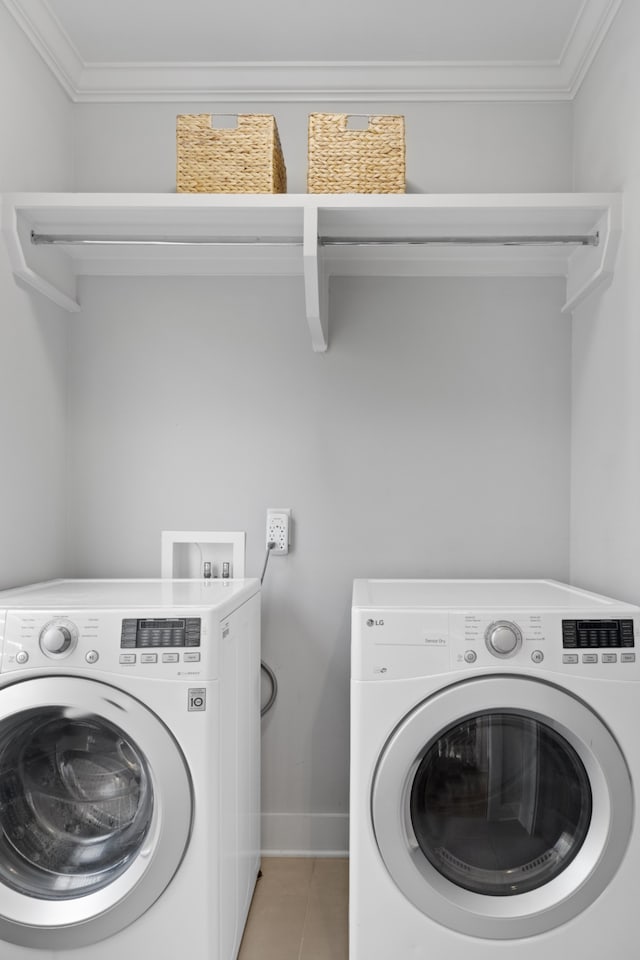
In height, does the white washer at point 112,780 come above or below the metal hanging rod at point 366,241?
below

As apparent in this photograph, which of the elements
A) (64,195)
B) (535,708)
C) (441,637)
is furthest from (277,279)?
(535,708)

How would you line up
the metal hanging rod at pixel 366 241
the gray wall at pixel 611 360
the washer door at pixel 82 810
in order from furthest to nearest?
the metal hanging rod at pixel 366 241 < the gray wall at pixel 611 360 < the washer door at pixel 82 810

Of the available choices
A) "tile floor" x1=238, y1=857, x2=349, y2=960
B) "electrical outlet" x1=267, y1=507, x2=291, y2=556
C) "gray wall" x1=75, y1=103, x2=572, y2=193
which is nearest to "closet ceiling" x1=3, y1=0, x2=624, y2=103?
"gray wall" x1=75, y1=103, x2=572, y2=193

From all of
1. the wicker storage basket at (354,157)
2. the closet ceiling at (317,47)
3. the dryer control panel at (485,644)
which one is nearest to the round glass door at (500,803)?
the dryer control panel at (485,644)

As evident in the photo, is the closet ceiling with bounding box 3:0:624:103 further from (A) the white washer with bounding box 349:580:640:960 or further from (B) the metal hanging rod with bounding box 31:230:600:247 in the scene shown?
(A) the white washer with bounding box 349:580:640:960

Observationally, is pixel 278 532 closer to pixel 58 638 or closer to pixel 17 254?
pixel 58 638

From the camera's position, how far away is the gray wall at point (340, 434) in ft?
7.23

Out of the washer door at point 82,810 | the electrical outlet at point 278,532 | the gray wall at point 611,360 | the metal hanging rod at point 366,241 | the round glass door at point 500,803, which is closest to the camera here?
the washer door at point 82,810

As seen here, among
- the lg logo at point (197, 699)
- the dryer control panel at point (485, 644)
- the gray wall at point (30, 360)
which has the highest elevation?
the gray wall at point (30, 360)

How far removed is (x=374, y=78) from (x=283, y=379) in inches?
38.3

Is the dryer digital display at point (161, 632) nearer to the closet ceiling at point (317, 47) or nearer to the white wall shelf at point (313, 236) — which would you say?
the white wall shelf at point (313, 236)

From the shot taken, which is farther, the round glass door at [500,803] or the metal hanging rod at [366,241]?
the metal hanging rod at [366,241]

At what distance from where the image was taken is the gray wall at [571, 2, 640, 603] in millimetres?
1727

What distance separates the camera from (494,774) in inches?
60.2
